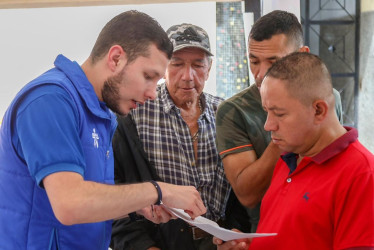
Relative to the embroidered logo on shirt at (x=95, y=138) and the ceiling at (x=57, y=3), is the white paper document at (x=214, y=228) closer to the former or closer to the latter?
the embroidered logo on shirt at (x=95, y=138)

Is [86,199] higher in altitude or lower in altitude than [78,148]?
lower

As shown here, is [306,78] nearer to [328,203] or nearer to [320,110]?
[320,110]

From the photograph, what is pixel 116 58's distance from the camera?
147 cm

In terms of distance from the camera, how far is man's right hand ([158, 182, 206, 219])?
139 centimetres

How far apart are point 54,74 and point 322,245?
3.00ft

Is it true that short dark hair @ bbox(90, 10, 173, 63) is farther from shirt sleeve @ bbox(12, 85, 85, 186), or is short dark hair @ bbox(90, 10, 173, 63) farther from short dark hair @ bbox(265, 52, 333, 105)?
short dark hair @ bbox(265, 52, 333, 105)

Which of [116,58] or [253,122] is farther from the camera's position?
[253,122]

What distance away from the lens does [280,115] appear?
1.40 meters

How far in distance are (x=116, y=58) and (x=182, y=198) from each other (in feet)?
1.62

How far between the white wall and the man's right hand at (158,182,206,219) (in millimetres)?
1657

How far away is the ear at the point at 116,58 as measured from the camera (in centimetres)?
146

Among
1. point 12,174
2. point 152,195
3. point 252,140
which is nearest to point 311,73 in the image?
point 252,140

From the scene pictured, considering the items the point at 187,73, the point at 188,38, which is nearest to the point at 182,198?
the point at 187,73

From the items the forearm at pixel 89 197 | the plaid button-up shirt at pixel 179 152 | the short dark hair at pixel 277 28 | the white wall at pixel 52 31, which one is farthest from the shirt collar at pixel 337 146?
the white wall at pixel 52 31
